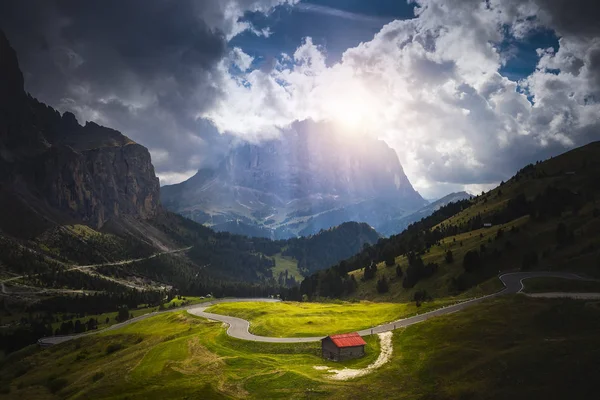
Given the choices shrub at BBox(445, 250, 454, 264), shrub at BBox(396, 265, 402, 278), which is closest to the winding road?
shrub at BBox(445, 250, 454, 264)

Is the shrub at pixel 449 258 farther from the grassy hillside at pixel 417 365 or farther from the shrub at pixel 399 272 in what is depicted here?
the grassy hillside at pixel 417 365

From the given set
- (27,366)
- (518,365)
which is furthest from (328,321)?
(27,366)

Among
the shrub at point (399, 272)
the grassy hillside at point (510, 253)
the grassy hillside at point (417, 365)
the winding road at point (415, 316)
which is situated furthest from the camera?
the shrub at point (399, 272)

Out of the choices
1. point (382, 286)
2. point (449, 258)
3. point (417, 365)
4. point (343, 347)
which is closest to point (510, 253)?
point (449, 258)

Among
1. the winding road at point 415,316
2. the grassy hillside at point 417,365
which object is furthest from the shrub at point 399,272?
the grassy hillside at point 417,365

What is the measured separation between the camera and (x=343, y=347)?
2992 inches

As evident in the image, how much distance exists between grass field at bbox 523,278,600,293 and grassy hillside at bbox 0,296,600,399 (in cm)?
→ 2309

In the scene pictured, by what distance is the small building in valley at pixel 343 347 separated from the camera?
76500 millimetres

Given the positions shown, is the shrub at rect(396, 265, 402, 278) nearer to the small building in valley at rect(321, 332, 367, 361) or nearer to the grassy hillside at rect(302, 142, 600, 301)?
the grassy hillside at rect(302, 142, 600, 301)

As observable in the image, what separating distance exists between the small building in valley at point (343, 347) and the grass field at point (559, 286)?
55156 mm

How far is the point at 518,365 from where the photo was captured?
59812 millimetres

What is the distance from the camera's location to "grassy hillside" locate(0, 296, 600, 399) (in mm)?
57594

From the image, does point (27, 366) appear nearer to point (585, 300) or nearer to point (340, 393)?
point (340, 393)

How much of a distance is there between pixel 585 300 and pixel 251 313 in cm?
9251
